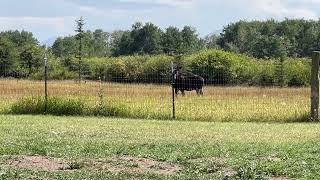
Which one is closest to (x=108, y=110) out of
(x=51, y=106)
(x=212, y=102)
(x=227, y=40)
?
(x=51, y=106)

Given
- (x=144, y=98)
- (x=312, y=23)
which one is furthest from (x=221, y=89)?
(x=312, y=23)

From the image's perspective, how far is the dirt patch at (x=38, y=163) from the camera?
909 centimetres

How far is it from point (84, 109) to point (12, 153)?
8.53 m

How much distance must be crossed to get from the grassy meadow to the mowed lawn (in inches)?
79.0

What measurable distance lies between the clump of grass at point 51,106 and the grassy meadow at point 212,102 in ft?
1.38

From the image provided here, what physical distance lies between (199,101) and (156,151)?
480 inches

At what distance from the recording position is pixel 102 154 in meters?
10.2

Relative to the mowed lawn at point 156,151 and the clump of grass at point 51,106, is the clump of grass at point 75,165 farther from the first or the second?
the clump of grass at point 51,106

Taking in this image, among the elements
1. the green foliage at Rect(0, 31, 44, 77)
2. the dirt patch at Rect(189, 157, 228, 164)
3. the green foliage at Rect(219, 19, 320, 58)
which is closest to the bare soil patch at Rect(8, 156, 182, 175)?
the dirt patch at Rect(189, 157, 228, 164)

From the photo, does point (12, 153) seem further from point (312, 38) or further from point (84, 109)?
point (312, 38)

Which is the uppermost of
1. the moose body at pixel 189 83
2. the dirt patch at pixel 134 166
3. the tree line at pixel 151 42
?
the tree line at pixel 151 42

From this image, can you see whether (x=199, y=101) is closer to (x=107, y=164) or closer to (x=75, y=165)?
(x=107, y=164)

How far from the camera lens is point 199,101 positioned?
22.6 m

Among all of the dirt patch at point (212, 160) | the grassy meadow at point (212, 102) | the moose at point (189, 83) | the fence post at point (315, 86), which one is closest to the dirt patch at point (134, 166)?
the dirt patch at point (212, 160)
